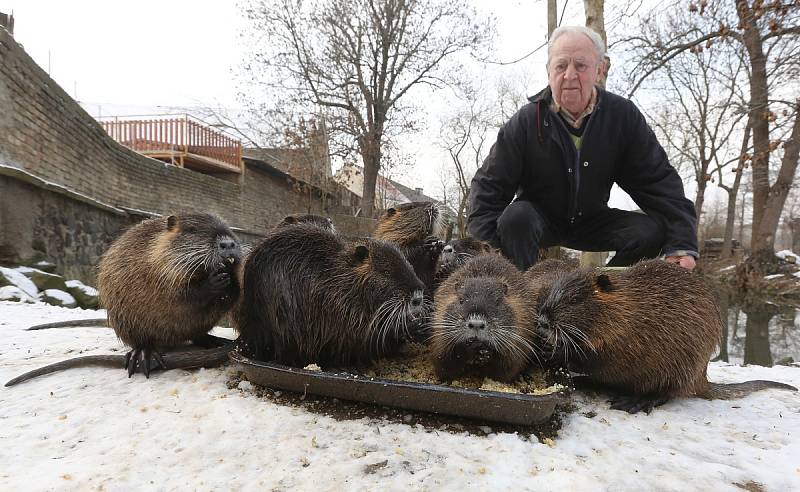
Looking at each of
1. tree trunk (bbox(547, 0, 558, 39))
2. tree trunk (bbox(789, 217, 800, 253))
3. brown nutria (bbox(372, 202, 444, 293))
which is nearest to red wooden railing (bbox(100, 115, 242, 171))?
tree trunk (bbox(547, 0, 558, 39))

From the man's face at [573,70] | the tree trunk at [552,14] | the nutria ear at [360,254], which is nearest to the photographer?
the nutria ear at [360,254]

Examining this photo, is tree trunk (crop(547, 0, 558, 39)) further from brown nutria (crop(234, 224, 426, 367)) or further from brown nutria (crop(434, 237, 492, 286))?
brown nutria (crop(234, 224, 426, 367))

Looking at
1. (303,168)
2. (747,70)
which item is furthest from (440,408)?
(303,168)

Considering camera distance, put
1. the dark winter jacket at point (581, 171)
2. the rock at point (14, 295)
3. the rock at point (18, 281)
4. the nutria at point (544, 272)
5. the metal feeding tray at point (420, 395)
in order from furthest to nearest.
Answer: the rock at point (18, 281) < the rock at point (14, 295) < the dark winter jacket at point (581, 171) < the nutria at point (544, 272) < the metal feeding tray at point (420, 395)

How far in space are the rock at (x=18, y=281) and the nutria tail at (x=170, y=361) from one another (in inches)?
177

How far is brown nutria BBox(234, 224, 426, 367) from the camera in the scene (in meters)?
2.02

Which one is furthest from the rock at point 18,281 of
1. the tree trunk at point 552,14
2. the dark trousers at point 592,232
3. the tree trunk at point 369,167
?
the tree trunk at point 369,167

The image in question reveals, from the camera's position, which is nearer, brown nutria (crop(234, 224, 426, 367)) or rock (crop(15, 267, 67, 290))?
brown nutria (crop(234, 224, 426, 367))

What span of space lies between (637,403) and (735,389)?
750mm

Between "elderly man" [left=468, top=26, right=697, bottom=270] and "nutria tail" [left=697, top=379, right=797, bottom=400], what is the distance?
0.99m

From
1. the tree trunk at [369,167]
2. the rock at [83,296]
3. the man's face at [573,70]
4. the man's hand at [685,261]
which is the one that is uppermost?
the tree trunk at [369,167]

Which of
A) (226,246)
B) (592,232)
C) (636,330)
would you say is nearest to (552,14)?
(592,232)

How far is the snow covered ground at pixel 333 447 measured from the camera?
1313 millimetres

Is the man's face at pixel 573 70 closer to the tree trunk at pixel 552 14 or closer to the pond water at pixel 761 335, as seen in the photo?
the pond water at pixel 761 335
